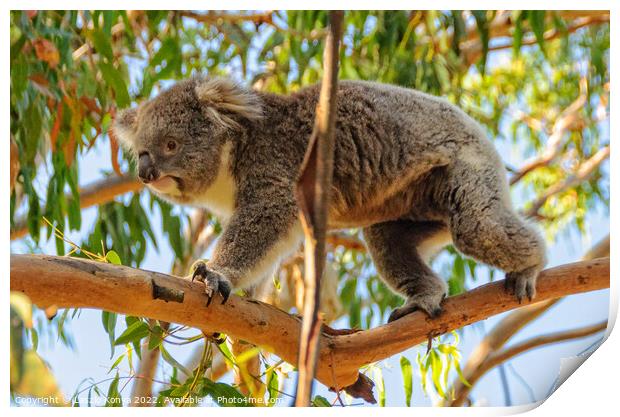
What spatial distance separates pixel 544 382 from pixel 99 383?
1.40 m

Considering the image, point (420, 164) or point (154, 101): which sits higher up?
point (154, 101)

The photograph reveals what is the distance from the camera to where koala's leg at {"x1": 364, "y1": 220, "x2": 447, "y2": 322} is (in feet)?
8.44

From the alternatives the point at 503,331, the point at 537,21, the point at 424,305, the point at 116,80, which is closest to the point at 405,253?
the point at 424,305

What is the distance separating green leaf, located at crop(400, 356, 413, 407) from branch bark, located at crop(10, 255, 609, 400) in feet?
0.60

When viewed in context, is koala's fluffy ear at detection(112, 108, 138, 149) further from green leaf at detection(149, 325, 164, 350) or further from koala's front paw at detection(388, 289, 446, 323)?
koala's front paw at detection(388, 289, 446, 323)

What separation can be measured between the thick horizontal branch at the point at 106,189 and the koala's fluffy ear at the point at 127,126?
956mm

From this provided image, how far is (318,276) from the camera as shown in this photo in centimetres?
93

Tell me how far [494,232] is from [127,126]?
1.20 m

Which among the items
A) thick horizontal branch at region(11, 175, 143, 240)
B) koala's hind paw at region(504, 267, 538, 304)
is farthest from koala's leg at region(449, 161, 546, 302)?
thick horizontal branch at region(11, 175, 143, 240)

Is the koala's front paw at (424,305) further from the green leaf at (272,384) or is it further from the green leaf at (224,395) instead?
the green leaf at (224,395)

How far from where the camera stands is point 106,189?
12.3 ft

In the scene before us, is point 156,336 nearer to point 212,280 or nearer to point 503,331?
point 212,280

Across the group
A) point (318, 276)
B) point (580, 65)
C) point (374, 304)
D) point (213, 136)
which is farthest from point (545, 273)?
point (580, 65)
